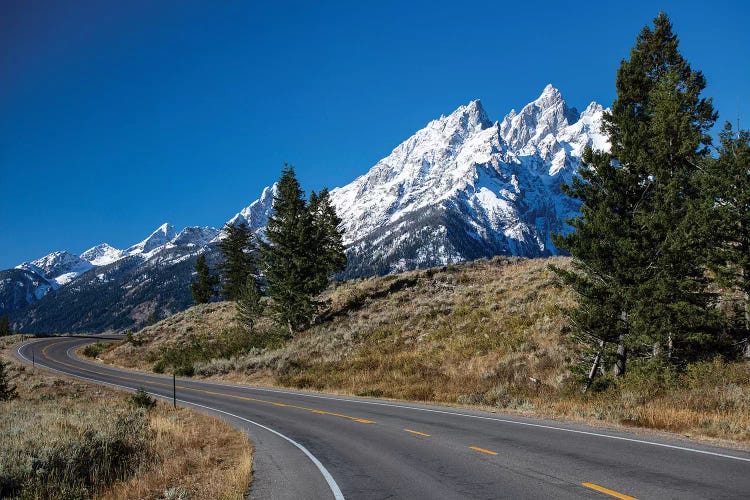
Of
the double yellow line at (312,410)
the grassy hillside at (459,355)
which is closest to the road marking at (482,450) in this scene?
the double yellow line at (312,410)

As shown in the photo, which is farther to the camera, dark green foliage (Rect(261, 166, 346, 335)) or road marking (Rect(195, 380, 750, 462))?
dark green foliage (Rect(261, 166, 346, 335))

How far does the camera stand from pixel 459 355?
26.2 metres

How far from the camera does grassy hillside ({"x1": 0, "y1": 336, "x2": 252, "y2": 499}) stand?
8.74 meters

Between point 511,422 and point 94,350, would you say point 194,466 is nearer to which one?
point 511,422

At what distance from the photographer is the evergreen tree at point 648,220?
14539 mm

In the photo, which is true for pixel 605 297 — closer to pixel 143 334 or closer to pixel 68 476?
pixel 68 476

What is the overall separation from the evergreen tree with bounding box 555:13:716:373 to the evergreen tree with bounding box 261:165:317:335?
2604cm

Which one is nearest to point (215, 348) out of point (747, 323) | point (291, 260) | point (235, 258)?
point (291, 260)

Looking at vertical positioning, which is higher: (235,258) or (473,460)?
(235,258)

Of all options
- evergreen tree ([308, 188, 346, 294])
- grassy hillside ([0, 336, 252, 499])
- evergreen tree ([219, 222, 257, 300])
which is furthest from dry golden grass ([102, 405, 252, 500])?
evergreen tree ([219, 222, 257, 300])

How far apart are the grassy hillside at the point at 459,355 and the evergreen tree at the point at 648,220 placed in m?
1.57

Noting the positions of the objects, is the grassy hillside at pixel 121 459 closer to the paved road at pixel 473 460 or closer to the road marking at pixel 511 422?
the paved road at pixel 473 460

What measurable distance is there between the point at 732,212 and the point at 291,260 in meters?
31.8

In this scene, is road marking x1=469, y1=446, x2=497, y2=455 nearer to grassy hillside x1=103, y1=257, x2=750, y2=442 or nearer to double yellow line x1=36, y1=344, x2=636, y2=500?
double yellow line x1=36, y1=344, x2=636, y2=500
